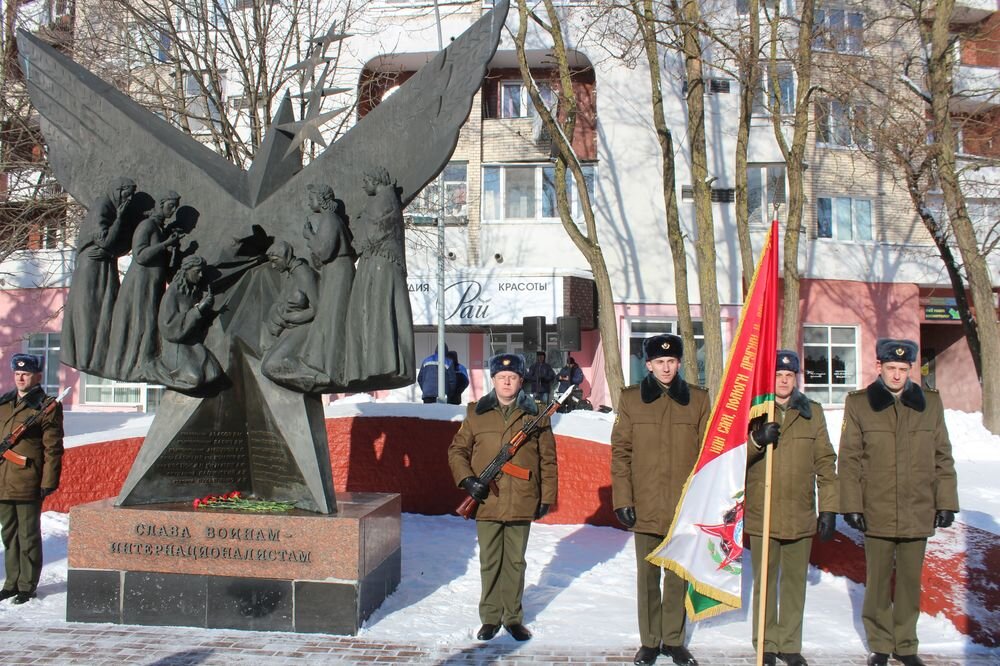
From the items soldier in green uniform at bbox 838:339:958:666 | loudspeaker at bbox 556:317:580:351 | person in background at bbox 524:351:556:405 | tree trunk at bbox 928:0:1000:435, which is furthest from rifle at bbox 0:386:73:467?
tree trunk at bbox 928:0:1000:435

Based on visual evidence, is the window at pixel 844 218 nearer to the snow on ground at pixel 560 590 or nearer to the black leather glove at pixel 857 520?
the snow on ground at pixel 560 590

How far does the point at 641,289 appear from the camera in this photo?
20.3 m

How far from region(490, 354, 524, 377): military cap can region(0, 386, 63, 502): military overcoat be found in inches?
126

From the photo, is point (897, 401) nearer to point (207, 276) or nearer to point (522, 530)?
point (522, 530)

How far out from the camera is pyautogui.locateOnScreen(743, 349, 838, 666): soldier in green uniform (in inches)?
191

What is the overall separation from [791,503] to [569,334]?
325 inches

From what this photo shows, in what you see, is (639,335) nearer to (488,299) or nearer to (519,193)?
(488,299)

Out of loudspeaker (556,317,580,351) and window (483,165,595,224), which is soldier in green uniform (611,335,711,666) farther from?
window (483,165,595,224)

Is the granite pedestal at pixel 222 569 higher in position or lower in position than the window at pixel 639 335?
lower

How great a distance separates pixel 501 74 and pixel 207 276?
54.3ft

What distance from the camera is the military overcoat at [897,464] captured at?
4.81m

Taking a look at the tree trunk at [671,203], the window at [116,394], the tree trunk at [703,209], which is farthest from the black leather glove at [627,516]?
the window at [116,394]

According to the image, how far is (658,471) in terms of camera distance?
493 cm

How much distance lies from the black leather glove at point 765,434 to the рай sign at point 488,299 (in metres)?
14.7
